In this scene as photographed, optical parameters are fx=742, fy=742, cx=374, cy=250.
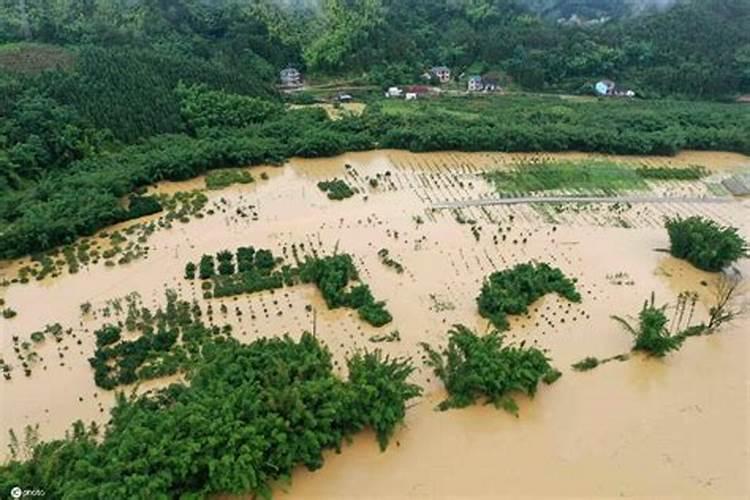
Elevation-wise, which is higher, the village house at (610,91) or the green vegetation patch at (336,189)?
the village house at (610,91)

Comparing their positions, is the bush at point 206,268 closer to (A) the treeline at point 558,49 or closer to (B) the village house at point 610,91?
(A) the treeline at point 558,49

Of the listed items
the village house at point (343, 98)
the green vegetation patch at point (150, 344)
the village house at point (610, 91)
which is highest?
the village house at point (610, 91)

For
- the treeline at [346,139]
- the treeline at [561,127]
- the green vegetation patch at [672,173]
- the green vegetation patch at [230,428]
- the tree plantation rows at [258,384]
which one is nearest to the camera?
the green vegetation patch at [230,428]

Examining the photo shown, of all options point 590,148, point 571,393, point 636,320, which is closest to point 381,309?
point 571,393

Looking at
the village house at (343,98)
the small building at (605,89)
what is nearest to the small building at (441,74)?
the village house at (343,98)

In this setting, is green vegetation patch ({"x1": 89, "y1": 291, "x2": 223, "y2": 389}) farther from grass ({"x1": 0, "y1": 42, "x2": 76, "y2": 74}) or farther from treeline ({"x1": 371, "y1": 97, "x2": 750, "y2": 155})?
grass ({"x1": 0, "y1": 42, "x2": 76, "y2": 74})
